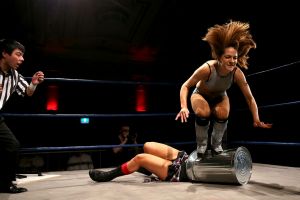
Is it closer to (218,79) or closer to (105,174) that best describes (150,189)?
(105,174)

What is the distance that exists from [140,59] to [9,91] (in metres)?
4.51

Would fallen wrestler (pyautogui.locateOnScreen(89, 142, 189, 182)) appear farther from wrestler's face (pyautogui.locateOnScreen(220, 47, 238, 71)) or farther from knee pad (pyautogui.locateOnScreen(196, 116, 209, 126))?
wrestler's face (pyautogui.locateOnScreen(220, 47, 238, 71))

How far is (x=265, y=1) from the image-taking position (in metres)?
4.11

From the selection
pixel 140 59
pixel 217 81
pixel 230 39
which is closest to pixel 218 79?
pixel 217 81

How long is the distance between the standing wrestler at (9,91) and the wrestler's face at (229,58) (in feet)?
4.10

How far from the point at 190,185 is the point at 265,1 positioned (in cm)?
319

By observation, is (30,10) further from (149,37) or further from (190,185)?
(190,185)

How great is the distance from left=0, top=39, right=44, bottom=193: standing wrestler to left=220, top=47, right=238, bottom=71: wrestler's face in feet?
4.10

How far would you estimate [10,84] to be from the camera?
1.97 meters

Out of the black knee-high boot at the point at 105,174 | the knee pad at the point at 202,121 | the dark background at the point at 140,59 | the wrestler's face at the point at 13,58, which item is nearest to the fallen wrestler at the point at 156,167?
the black knee-high boot at the point at 105,174

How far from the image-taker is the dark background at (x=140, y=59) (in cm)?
435

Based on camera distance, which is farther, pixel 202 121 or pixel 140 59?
pixel 140 59

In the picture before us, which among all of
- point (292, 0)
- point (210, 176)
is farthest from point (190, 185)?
point (292, 0)

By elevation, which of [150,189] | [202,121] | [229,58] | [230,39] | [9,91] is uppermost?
[230,39]
